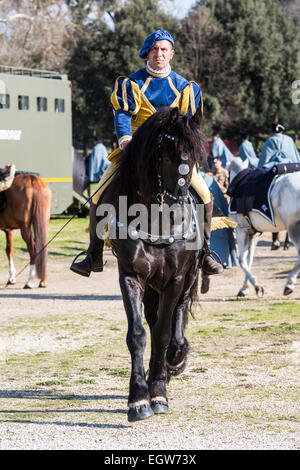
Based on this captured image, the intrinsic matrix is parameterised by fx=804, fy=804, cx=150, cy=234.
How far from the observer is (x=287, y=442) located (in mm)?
4715

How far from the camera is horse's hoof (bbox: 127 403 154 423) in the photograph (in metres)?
5.06

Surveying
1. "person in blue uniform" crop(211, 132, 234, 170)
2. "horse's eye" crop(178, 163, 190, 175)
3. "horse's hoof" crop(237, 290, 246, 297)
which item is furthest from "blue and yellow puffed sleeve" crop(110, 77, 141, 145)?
"person in blue uniform" crop(211, 132, 234, 170)

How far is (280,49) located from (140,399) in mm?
39650

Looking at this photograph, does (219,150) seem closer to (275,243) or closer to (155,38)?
(275,243)

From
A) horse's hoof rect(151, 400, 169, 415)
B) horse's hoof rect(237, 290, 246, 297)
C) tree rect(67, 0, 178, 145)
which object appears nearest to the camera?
horse's hoof rect(151, 400, 169, 415)

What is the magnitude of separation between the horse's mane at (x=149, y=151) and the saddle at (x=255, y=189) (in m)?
5.83

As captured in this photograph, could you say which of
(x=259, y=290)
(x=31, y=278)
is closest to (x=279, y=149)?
(x=259, y=290)

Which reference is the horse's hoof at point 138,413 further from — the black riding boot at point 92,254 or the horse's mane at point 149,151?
the black riding boot at point 92,254

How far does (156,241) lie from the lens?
5285 mm

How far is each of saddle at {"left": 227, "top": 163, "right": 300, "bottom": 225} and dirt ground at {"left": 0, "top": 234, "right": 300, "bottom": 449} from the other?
1.27 metres

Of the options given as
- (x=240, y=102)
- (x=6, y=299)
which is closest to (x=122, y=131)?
(x=6, y=299)

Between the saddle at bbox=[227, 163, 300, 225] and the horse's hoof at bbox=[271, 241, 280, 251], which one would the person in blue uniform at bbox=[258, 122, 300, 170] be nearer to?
the saddle at bbox=[227, 163, 300, 225]

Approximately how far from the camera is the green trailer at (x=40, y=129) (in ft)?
67.0

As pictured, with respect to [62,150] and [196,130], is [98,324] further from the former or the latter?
[62,150]
